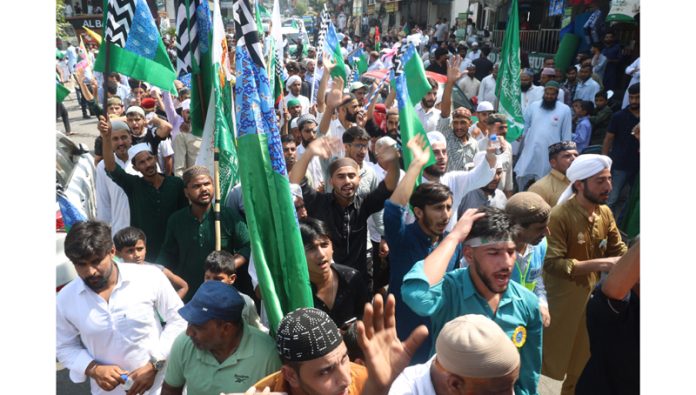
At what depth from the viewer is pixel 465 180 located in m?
4.64

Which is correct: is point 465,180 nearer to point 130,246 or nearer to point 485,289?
point 485,289

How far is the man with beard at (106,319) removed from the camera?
2980 millimetres

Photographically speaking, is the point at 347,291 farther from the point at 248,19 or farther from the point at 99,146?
the point at 99,146

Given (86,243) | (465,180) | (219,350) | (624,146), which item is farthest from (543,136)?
(86,243)

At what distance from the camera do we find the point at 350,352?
2850 mm

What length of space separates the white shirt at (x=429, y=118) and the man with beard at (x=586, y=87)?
12.1 ft

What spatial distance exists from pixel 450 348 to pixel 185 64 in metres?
3.53

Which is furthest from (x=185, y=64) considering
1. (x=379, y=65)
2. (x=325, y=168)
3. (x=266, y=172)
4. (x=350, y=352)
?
(x=379, y=65)

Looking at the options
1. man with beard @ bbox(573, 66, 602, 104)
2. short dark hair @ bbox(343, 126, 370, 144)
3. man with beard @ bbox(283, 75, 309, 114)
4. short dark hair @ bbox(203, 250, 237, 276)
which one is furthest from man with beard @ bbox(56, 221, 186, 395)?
man with beard @ bbox(573, 66, 602, 104)

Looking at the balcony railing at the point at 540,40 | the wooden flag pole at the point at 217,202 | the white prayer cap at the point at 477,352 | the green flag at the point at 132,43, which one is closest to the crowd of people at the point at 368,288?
the white prayer cap at the point at 477,352

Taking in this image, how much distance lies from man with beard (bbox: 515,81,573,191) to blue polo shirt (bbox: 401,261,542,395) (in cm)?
512

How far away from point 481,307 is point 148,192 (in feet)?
9.86

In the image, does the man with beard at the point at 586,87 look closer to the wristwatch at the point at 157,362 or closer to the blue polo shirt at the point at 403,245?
the blue polo shirt at the point at 403,245

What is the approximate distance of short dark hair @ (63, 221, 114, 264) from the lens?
9.59ft
